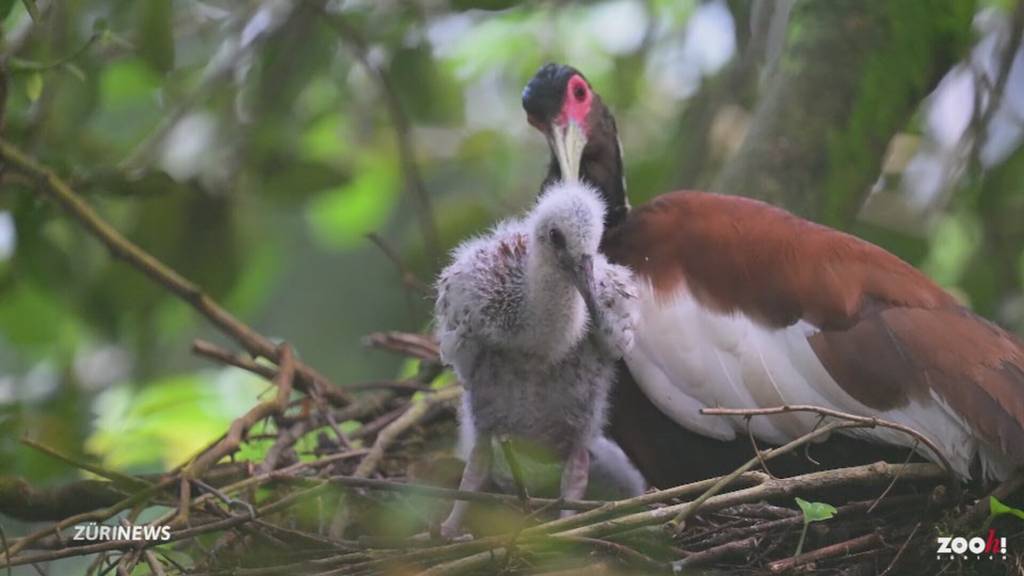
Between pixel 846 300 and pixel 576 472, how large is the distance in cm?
83

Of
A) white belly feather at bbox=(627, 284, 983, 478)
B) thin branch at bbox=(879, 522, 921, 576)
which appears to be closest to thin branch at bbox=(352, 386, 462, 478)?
white belly feather at bbox=(627, 284, 983, 478)

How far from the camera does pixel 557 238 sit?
10.6 feet

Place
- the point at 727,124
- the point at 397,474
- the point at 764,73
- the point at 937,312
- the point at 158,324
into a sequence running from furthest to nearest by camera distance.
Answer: the point at 727,124
the point at 764,73
the point at 158,324
the point at 397,474
the point at 937,312

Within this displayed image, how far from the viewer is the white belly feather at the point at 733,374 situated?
2.99m

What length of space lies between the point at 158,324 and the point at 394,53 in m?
1.19

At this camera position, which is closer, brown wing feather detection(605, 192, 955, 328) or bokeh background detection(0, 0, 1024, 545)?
brown wing feather detection(605, 192, 955, 328)

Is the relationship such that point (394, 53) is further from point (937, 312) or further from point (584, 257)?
point (937, 312)

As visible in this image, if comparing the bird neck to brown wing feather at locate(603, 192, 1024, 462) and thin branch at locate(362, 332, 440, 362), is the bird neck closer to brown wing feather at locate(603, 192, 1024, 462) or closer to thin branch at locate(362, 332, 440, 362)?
brown wing feather at locate(603, 192, 1024, 462)

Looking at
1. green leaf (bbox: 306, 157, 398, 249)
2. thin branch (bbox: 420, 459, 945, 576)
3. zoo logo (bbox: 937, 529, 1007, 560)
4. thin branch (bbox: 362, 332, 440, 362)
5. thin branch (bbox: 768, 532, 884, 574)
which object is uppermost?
green leaf (bbox: 306, 157, 398, 249)

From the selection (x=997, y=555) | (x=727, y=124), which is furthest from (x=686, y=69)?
(x=997, y=555)

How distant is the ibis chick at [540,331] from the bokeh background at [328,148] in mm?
932

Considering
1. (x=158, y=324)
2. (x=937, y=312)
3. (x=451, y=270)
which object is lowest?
(x=937, y=312)

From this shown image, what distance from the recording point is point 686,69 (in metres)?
5.53

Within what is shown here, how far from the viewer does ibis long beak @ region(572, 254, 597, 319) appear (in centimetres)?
315
